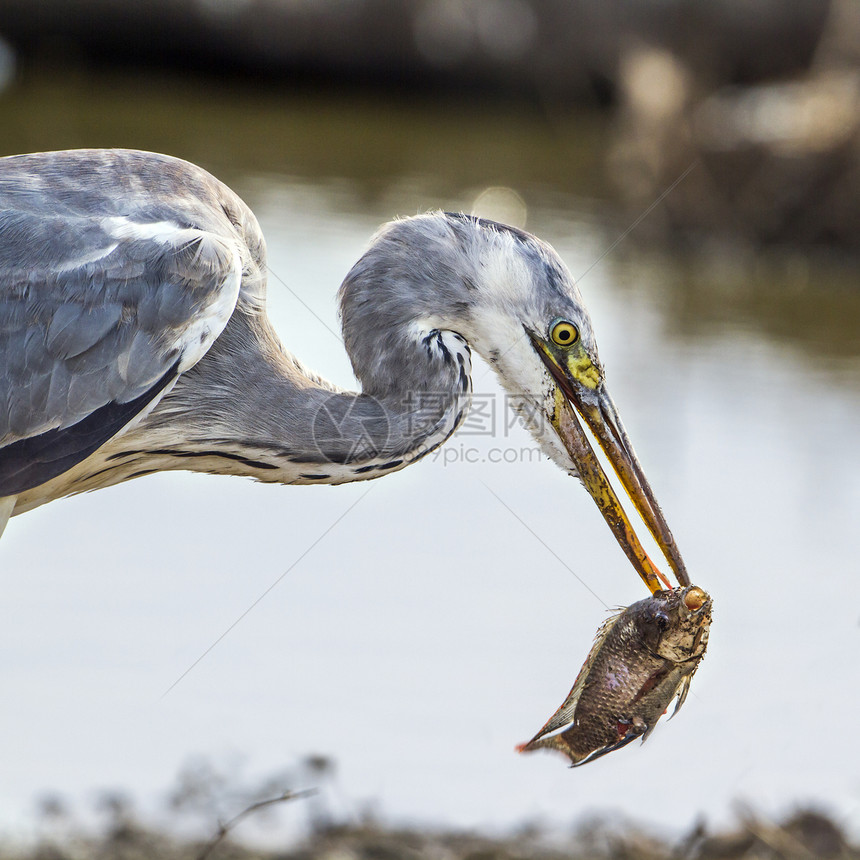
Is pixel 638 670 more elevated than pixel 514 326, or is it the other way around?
pixel 514 326

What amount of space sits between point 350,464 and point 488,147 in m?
10.8

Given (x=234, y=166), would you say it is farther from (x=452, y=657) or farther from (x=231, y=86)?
(x=452, y=657)

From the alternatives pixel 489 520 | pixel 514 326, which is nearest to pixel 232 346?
pixel 514 326

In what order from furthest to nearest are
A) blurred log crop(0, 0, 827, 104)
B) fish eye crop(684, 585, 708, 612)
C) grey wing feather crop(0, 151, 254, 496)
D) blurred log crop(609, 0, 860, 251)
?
blurred log crop(0, 0, 827, 104) → blurred log crop(609, 0, 860, 251) → grey wing feather crop(0, 151, 254, 496) → fish eye crop(684, 585, 708, 612)

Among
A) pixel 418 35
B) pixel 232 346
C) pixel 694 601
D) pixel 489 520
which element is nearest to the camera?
pixel 694 601

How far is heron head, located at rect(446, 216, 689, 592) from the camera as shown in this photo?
325 centimetres

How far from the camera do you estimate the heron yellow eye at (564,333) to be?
325 cm

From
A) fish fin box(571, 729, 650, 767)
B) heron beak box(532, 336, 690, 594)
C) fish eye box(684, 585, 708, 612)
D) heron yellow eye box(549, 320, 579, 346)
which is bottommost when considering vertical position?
fish fin box(571, 729, 650, 767)

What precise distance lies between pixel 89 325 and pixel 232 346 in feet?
1.36

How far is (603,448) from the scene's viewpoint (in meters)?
3.31

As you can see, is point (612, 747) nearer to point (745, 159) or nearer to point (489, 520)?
point (489, 520)

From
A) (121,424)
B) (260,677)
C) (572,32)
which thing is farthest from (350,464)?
(572,32)

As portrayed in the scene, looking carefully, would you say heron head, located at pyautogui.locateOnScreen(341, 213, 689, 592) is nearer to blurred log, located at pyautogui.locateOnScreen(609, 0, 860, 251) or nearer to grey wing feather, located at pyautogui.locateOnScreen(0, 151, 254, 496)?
grey wing feather, located at pyautogui.locateOnScreen(0, 151, 254, 496)

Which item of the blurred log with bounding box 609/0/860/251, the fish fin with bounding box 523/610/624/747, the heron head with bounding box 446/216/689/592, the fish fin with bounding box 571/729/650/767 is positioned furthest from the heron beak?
the blurred log with bounding box 609/0/860/251
